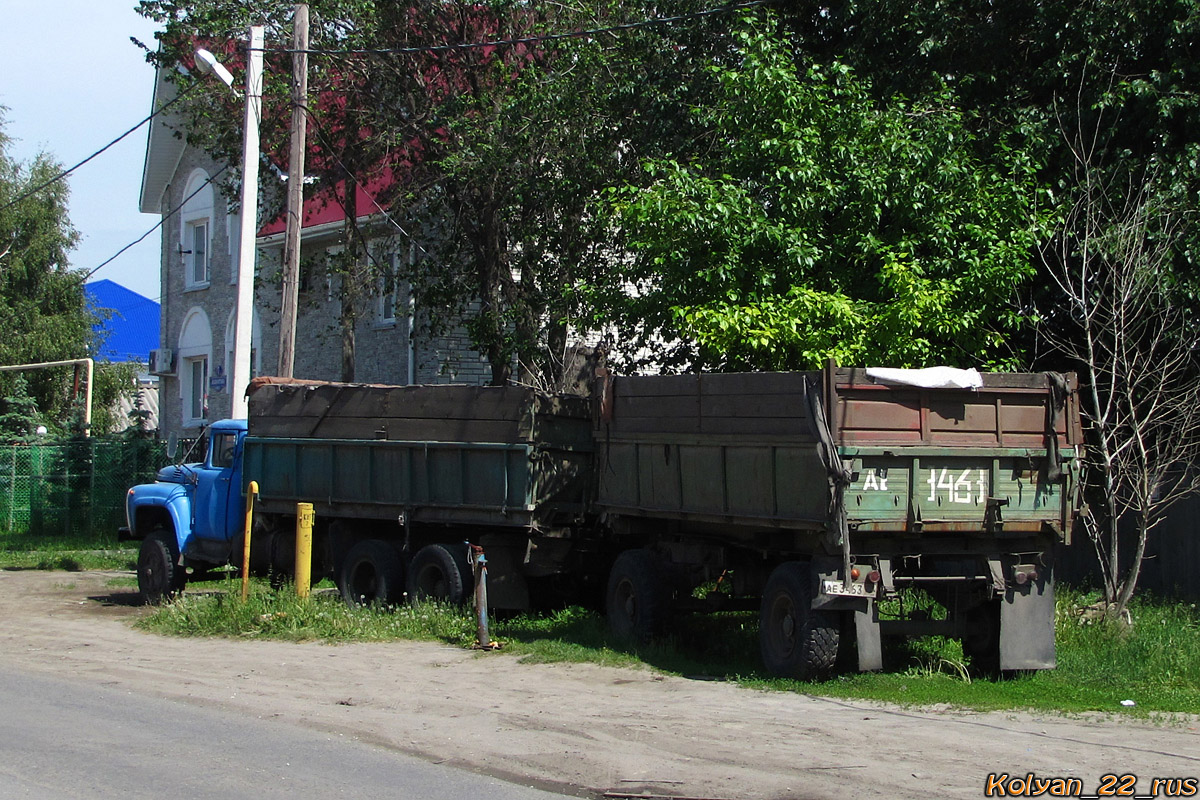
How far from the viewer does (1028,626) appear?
33.1 feet

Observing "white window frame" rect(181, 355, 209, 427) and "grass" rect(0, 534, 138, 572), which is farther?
"white window frame" rect(181, 355, 209, 427)

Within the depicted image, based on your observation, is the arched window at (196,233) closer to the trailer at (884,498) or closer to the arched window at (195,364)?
the arched window at (195,364)

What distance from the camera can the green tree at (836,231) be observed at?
1275cm

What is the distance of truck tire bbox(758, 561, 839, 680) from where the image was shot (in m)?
9.79

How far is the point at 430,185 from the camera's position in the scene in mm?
20844

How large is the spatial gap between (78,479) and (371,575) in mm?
14939

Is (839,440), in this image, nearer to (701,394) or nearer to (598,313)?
(701,394)

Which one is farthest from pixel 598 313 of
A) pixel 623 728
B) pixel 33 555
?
pixel 33 555

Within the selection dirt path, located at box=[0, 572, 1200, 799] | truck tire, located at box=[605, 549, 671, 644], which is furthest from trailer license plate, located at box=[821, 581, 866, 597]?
truck tire, located at box=[605, 549, 671, 644]

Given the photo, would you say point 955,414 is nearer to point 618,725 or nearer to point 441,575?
point 618,725

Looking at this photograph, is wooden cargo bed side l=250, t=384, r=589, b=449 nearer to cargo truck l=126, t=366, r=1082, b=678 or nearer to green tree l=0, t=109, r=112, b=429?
cargo truck l=126, t=366, r=1082, b=678

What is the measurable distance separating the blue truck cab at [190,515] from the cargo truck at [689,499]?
0.03 meters

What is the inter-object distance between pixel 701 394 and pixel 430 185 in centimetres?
1110

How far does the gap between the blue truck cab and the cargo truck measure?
28 millimetres
